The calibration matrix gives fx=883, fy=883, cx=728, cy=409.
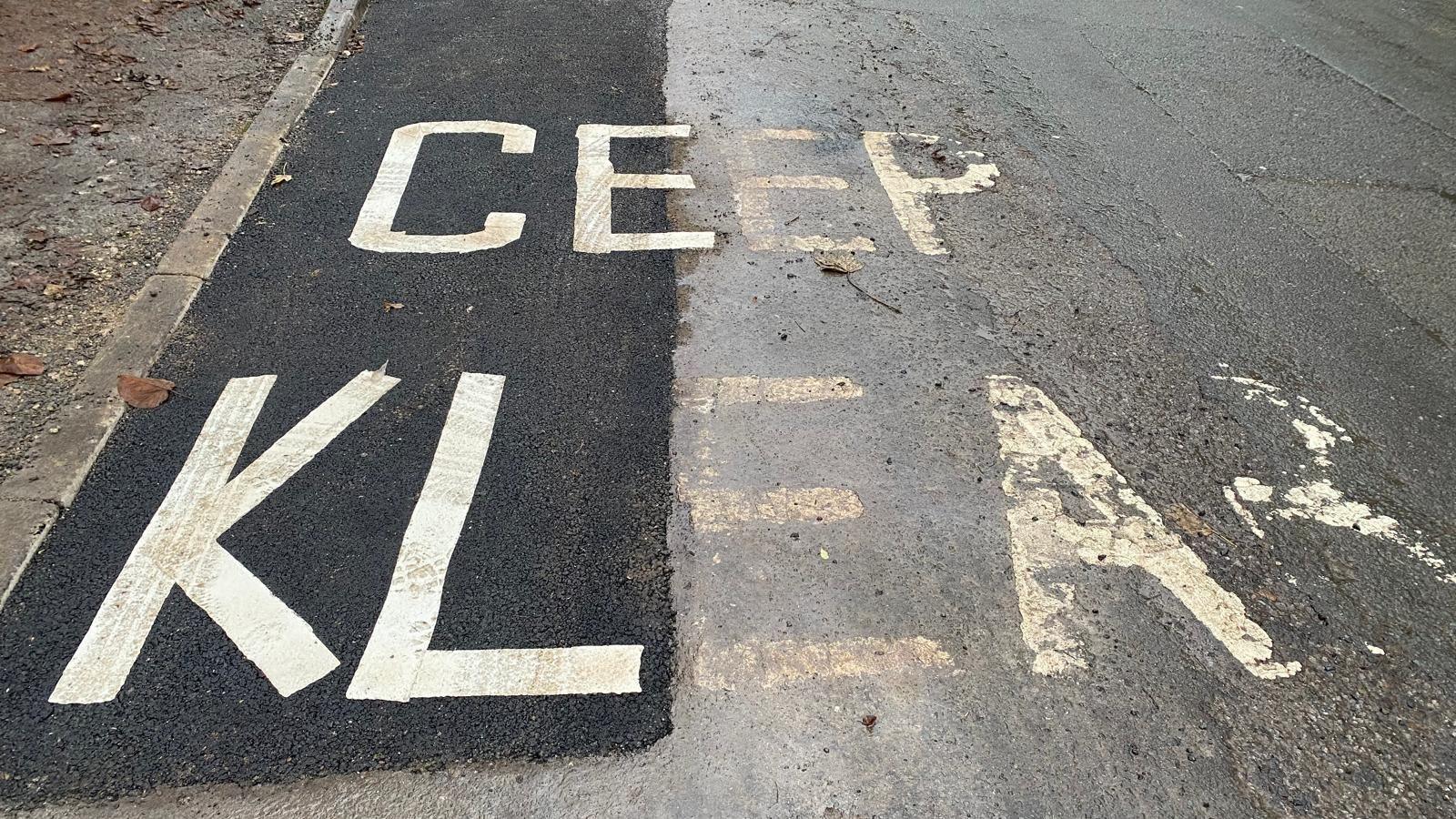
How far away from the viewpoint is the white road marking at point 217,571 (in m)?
2.55

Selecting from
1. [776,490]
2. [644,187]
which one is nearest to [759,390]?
[776,490]

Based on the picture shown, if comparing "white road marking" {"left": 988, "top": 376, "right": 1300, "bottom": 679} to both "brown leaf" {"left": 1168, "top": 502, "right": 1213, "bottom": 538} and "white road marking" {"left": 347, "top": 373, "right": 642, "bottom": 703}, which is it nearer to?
"brown leaf" {"left": 1168, "top": 502, "right": 1213, "bottom": 538}

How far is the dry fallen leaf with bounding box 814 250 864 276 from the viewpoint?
4379 mm

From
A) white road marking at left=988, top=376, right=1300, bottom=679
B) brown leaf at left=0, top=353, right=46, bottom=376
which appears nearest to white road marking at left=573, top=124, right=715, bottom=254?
white road marking at left=988, top=376, right=1300, bottom=679

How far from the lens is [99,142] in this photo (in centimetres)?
488

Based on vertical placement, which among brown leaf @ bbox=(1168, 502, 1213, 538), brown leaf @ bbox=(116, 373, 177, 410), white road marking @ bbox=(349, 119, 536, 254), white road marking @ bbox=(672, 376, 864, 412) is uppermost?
white road marking @ bbox=(349, 119, 536, 254)

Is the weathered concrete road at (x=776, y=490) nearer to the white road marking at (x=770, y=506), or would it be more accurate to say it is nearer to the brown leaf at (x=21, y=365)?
the white road marking at (x=770, y=506)

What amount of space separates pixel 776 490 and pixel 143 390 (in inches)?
97.7

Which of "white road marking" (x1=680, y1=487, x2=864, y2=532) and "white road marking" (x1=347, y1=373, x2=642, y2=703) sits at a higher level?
"white road marking" (x1=680, y1=487, x2=864, y2=532)

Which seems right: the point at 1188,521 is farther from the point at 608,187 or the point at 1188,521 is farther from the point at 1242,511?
the point at 608,187

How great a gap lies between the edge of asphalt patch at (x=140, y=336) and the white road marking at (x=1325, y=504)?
4.18 meters

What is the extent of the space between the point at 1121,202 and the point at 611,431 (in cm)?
339

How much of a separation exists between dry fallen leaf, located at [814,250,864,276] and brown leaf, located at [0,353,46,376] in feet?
11.0

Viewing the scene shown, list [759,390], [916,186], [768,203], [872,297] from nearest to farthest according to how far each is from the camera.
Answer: [759,390]
[872,297]
[768,203]
[916,186]
